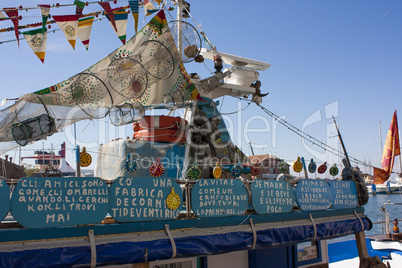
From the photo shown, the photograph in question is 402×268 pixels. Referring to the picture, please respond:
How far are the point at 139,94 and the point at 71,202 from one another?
15.8 ft

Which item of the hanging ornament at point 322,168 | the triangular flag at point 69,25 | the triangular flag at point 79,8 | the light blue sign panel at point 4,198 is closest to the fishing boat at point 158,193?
the light blue sign panel at point 4,198

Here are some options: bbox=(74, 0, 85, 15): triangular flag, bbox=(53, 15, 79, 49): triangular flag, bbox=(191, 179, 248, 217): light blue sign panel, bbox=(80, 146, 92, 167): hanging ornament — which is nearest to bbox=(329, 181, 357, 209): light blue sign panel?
bbox=(191, 179, 248, 217): light blue sign panel

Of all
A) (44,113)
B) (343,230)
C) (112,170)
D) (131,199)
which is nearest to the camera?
(131,199)

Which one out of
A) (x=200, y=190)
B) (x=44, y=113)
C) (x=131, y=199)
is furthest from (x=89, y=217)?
(x=44, y=113)

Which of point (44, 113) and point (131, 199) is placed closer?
point (131, 199)

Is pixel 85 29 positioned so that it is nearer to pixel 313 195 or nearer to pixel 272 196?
pixel 272 196

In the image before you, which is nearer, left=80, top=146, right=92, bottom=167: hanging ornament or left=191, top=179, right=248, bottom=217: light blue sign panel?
left=191, top=179, right=248, bottom=217: light blue sign panel

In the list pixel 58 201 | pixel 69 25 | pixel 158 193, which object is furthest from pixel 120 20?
pixel 58 201

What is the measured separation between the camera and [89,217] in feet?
20.4

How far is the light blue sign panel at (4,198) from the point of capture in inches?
221

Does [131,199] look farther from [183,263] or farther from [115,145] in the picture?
[115,145]

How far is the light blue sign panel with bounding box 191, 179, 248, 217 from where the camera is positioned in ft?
24.3

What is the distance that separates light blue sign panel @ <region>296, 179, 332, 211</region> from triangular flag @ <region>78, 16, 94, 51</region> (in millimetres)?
7338

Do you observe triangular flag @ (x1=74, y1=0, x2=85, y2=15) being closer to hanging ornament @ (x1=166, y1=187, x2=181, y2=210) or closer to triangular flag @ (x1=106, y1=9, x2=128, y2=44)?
triangular flag @ (x1=106, y1=9, x2=128, y2=44)
